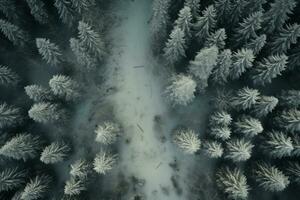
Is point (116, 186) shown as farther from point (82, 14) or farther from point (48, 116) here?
point (82, 14)

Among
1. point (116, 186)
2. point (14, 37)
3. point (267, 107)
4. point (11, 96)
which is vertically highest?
point (14, 37)

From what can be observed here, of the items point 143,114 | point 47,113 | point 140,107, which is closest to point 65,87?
point 47,113

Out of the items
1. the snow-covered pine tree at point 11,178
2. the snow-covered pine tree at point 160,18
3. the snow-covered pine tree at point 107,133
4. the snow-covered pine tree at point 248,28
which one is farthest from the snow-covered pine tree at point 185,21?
the snow-covered pine tree at point 11,178

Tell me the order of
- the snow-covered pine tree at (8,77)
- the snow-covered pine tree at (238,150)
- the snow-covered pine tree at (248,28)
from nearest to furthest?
1. the snow-covered pine tree at (238,150)
2. the snow-covered pine tree at (248,28)
3. the snow-covered pine tree at (8,77)

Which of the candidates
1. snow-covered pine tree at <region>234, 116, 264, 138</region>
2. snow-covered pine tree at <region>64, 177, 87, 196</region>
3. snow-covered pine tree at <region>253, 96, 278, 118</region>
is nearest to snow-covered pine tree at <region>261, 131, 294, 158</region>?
snow-covered pine tree at <region>234, 116, 264, 138</region>

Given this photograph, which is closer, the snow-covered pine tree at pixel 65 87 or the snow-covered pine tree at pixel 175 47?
the snow-covered pine tree at pixel 65 87

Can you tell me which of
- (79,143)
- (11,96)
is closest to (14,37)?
(11,96)

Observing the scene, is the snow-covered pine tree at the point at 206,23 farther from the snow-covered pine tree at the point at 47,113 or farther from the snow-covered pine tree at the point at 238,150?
the snow-covered pine tree at the point at 47,113
